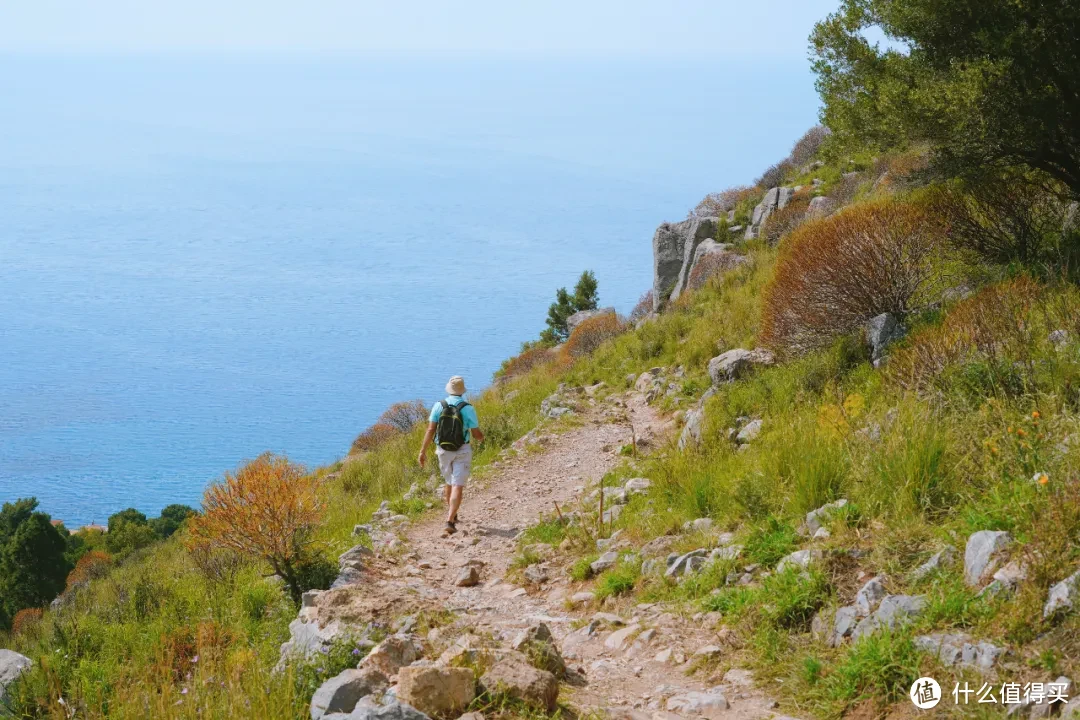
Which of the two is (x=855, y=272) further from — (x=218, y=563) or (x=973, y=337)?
(x=218, y=563)

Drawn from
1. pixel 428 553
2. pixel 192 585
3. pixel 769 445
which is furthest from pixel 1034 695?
pixel 192 585

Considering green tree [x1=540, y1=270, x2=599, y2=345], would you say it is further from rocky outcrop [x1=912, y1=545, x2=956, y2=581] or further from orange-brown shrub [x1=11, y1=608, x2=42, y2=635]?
rocky outcrop [x1=912, y1=545, x2=956, y2=581]

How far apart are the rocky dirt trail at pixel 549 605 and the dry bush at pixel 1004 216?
5436 millimetres

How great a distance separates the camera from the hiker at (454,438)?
1105 centimetres

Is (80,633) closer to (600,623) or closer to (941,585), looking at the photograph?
(600,623)

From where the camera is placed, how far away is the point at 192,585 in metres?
10.9

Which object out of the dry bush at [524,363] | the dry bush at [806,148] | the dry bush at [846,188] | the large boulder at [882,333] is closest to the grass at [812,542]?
the large boulder at [882,333]

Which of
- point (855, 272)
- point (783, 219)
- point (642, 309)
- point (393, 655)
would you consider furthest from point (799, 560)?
point (642, 309)

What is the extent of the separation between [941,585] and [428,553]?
21.4 feet

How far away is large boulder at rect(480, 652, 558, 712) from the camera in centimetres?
491

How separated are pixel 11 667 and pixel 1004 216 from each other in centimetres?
1373

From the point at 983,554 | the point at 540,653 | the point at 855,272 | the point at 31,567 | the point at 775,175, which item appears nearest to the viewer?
the point at 983,554

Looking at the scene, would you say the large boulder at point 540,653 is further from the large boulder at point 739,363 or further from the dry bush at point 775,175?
the dry bush at point 775,175

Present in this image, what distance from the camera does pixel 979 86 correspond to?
10453 millimetres
